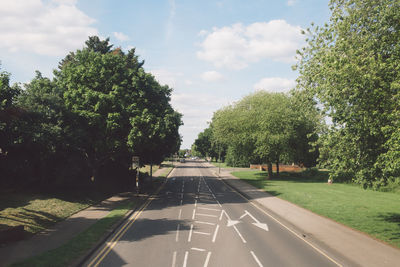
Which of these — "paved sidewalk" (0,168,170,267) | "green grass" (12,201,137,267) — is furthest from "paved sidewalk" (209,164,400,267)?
"paved sidewalk" (0,168,170,267)

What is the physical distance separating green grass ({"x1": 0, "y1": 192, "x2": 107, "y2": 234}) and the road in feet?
14.7

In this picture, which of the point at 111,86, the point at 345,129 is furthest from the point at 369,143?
the point at 111,86

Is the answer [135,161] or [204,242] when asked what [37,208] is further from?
[204,242]

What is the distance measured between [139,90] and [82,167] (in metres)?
9.54

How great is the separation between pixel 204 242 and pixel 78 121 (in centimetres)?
1632

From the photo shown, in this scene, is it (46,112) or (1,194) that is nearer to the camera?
(1,194)

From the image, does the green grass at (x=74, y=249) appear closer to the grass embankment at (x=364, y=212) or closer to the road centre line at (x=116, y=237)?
the road centre line at (x=116, y=237)

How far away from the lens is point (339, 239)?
531 inches

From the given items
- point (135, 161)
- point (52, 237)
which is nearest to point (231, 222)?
point (52, 237)

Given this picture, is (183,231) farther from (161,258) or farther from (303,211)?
(303,211)

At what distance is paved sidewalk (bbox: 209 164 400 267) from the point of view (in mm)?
10915

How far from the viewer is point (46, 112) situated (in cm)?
2041

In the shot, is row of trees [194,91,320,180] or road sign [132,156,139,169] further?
row of trees [194,91,320,180]

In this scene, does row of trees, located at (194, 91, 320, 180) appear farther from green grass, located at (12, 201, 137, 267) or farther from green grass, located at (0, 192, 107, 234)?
green grass, located at (12, 201, 137, 267)
